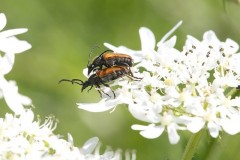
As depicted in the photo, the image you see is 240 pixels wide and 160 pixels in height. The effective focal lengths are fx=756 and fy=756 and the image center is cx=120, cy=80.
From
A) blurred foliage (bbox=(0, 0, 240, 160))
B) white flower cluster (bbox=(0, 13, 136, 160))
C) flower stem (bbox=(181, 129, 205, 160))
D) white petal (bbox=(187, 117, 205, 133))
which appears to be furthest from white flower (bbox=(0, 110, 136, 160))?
blurred foliage (bbox=(0, 0, 240, 160))

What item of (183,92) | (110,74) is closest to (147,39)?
(110,74)

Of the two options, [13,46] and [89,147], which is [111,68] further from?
[13,46]

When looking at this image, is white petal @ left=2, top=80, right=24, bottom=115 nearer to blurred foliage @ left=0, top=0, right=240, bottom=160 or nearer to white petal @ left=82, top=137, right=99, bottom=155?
white petal @ left=82, top=137, right=99, bottom=155

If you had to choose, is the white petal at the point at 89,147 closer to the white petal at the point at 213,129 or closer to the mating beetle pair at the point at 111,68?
the mating beetle pair at the point at 111,68

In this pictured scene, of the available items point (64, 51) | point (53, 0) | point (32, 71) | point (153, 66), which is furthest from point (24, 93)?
point (153, 66)

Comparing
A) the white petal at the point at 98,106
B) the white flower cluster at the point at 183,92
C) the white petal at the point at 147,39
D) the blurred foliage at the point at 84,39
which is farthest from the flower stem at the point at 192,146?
the blurred foliage at the point at 84,39

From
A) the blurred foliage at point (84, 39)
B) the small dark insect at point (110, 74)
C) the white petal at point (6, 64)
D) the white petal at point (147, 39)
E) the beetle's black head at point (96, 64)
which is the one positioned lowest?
the white petal at point (6, 64)

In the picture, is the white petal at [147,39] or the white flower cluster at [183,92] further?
the white petal at [147,39]
